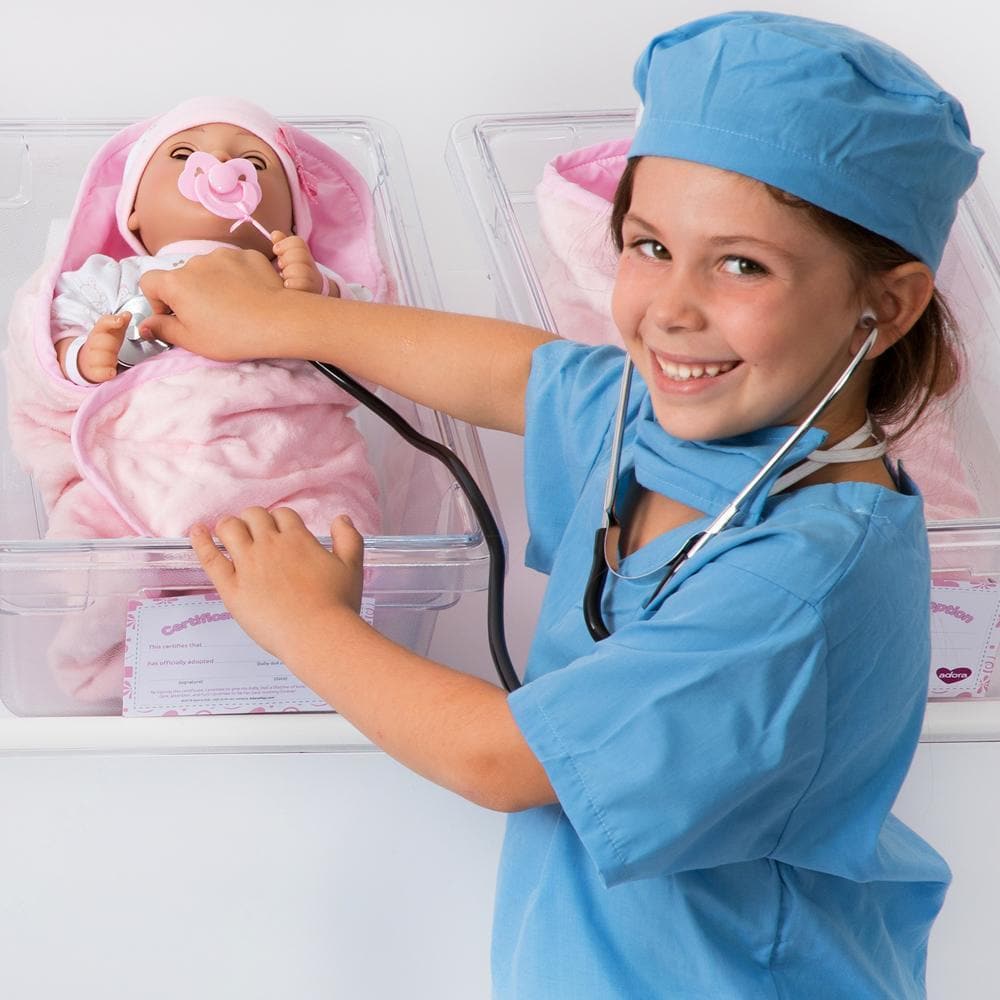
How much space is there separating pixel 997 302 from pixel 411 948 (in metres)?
A: 0.87

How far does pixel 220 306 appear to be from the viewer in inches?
50.1

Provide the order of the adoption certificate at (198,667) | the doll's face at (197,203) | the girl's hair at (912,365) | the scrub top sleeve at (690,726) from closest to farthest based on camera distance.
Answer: the scrub top sleeve at (690,726) < the girl's hair at (912,365) < the adoption certificate at (198,667) < the doll's face at (197,203)

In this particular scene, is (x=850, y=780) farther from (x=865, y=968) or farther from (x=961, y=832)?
(x=961, y=832)

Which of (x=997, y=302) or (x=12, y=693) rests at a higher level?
(x=997, y=302)

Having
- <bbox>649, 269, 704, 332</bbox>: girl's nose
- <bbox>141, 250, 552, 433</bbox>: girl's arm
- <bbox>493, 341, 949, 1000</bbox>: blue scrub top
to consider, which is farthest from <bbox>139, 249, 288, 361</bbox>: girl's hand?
<bbox>649, 269, 704, 332</bbox>: girl's nose

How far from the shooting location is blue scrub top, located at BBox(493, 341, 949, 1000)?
2.76 feet

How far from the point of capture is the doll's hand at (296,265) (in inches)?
51.9

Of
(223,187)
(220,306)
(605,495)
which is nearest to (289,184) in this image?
(223,187)

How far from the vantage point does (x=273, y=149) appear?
1.47 metres

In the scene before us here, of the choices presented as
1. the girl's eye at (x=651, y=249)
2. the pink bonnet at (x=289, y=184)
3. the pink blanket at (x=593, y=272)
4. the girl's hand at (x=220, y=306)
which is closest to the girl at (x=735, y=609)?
the girl's eye at (x=651, y=249)

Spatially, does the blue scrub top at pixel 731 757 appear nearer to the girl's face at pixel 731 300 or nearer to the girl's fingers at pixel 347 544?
the girl's face at pixel 731 300

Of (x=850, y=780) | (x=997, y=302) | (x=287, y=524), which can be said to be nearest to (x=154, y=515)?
(x=287, y=524)

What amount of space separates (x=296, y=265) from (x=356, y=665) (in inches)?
18.4

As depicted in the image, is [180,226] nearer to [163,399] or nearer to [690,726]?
[163,399]
